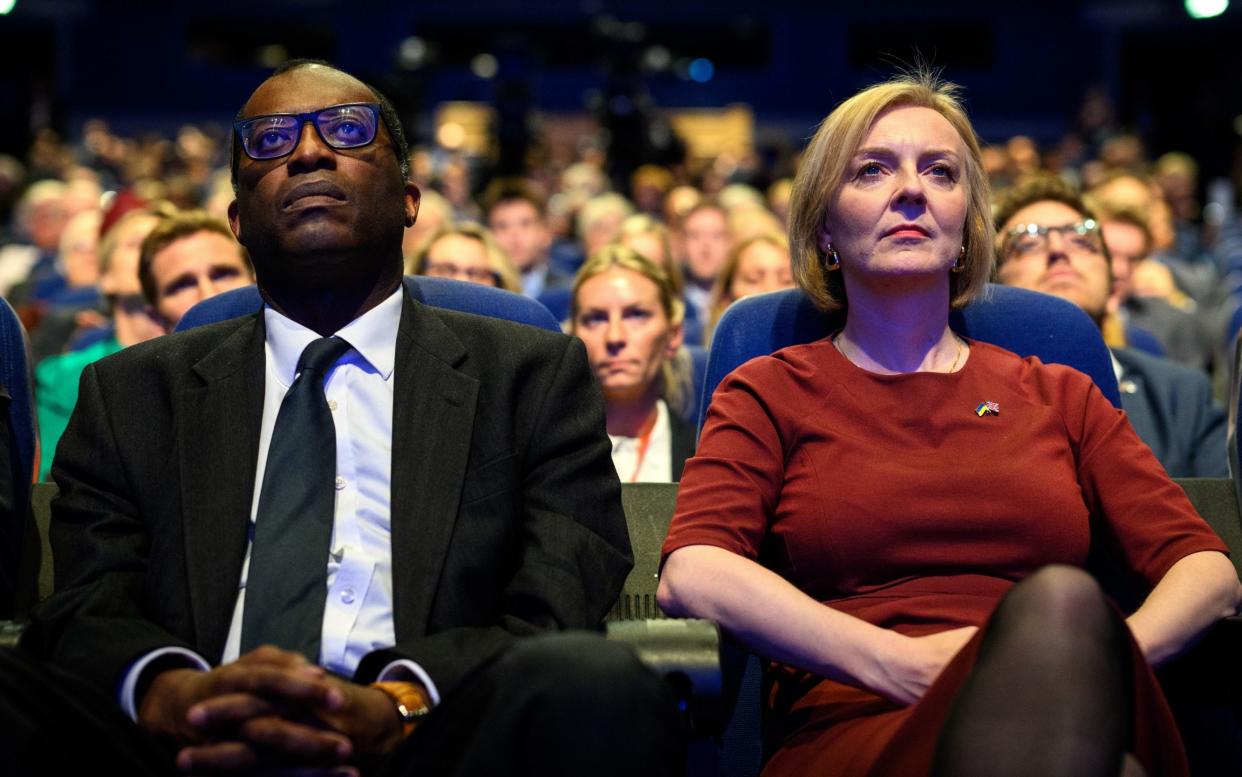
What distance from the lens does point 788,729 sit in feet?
5.63

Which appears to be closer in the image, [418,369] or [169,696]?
[169,696]

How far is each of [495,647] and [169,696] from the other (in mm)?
336

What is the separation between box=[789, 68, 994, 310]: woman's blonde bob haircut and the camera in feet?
6.39

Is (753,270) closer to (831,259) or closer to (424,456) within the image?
(831,259)

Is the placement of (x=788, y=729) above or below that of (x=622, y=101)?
below

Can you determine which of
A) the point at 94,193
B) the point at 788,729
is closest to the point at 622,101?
the point at 94,193

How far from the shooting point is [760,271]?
3.64 metres

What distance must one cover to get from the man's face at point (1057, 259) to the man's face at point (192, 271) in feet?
5.21

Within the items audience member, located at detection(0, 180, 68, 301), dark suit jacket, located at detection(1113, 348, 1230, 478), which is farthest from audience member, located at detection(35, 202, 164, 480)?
audience member, located at detection(0, 180, 68, 301)

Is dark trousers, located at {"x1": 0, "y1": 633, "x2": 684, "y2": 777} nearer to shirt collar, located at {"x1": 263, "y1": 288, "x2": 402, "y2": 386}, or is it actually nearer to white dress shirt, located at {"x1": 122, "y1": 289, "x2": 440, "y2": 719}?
white dress shirt, located at {"x1": 122, "y1": 289, "x2": 440, "y2": 719}

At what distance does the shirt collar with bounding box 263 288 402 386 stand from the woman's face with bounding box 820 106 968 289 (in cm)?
63

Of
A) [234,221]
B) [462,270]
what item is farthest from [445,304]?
[462,270]

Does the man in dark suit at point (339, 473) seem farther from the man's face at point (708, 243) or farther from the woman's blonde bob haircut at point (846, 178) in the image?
the man's face at point (708, 243)

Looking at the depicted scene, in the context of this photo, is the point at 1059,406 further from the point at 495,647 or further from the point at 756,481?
the point at 495,647
